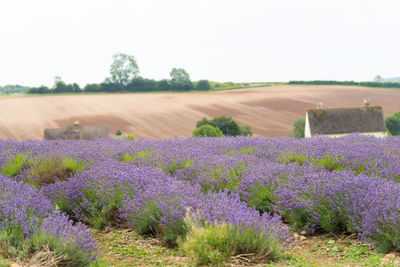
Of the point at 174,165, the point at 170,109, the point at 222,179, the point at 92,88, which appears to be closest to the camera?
the point at 222,179

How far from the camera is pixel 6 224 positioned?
3.50 meters

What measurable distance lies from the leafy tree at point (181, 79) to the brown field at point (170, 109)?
7658 millimetres

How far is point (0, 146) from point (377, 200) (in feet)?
21.8

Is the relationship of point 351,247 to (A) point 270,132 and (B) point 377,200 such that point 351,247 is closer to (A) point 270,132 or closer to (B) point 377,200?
(B) point 377,200

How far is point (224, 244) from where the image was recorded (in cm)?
320

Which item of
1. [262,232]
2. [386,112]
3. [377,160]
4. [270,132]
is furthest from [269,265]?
[386,112]

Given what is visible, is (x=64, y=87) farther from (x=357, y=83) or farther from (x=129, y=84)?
(x=357, y=83)

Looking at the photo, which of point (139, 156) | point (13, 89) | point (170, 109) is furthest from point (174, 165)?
point (13, 89)

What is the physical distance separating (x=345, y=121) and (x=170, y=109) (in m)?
24.6

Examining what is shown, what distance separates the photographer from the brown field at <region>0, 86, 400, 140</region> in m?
43.6

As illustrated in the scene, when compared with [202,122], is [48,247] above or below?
above

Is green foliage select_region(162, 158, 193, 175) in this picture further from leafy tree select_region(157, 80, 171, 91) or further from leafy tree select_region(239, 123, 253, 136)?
leafy tree select_region(157, 80, 171, 91)

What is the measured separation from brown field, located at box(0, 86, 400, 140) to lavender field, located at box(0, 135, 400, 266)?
113ft

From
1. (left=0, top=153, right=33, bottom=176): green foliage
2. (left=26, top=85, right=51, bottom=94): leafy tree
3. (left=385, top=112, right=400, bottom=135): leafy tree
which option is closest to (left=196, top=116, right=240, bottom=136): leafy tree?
(left=385, top=112, right=400, bottom=135): leafy tree
